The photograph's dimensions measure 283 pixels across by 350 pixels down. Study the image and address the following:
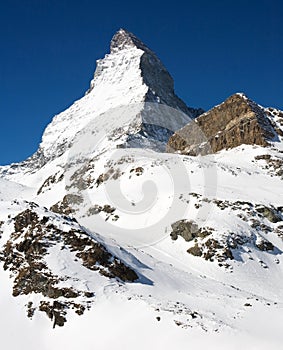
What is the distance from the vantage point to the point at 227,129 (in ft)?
220

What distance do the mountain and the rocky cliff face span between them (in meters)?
0.23

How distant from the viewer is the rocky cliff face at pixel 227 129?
62.3m

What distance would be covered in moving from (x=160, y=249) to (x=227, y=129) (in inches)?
1542

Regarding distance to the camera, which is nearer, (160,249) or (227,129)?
(160,249)

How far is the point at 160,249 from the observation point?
32.9 meters

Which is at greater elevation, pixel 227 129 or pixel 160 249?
pixel 227 129

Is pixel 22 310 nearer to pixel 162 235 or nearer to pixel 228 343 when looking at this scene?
pixel 228 343

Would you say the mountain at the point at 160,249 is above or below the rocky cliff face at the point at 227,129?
below

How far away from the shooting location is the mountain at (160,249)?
16359 millimetres

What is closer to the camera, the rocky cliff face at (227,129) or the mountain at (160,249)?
the mountain at (160,249)

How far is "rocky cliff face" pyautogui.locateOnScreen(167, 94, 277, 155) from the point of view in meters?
62.3

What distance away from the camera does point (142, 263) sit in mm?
25453

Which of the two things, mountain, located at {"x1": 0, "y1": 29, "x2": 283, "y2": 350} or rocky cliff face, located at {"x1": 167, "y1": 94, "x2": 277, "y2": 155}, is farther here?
rocky cliff face, located at {"x1": 167, "y1": 94, "x2": 277, "y2": 155}

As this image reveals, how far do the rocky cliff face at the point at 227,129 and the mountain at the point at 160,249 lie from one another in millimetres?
225
